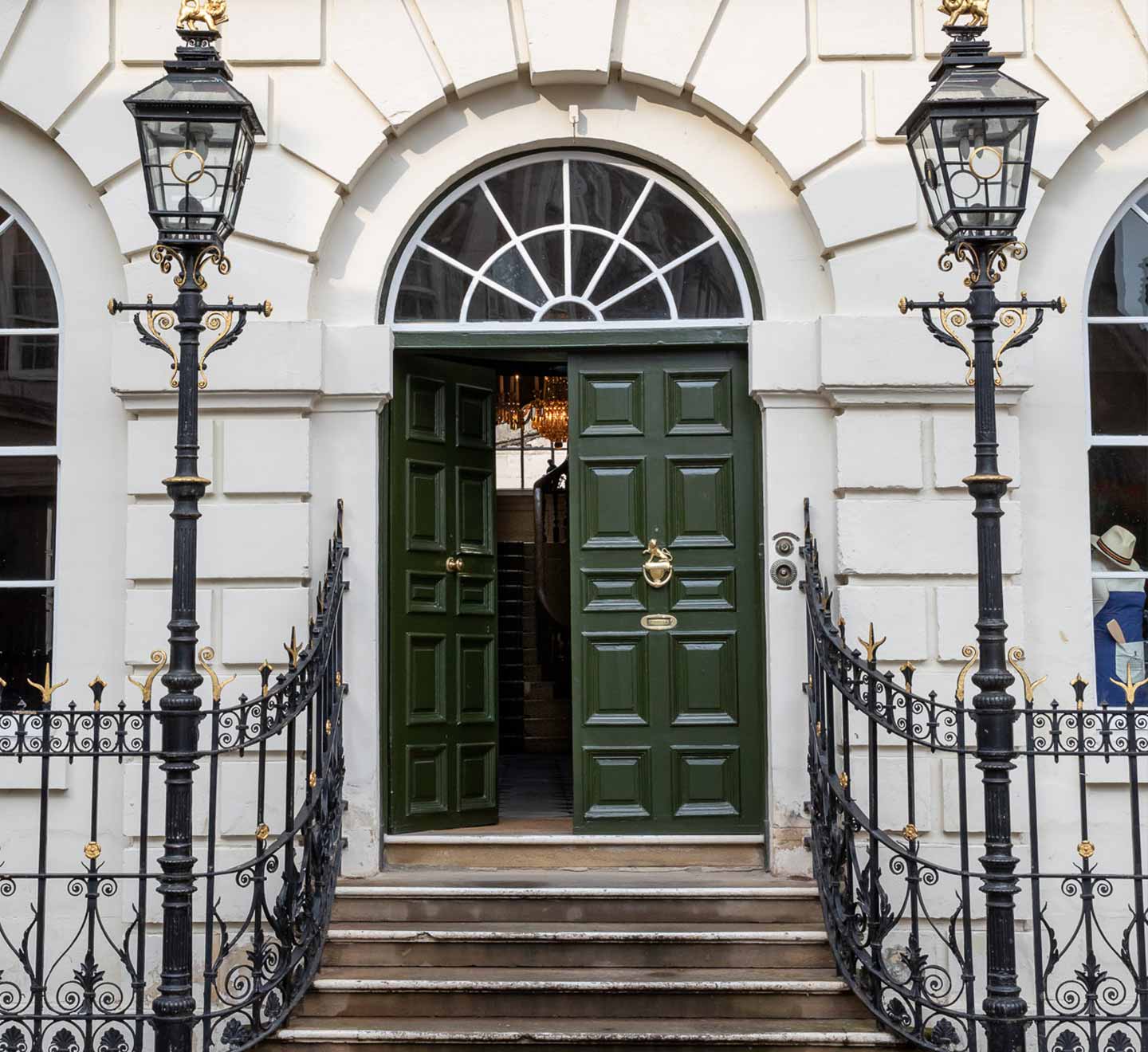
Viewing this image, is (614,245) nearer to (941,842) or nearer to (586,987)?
(941,842)

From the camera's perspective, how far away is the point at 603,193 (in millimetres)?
7762

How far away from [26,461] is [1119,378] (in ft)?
19.1

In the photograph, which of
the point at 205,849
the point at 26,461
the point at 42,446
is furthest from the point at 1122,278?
the point at 26,461

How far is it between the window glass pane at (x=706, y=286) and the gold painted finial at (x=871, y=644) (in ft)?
6.16

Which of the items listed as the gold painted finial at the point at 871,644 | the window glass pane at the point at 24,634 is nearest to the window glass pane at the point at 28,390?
the window glass pane at the point at 24,634

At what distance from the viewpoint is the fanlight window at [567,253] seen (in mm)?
7699

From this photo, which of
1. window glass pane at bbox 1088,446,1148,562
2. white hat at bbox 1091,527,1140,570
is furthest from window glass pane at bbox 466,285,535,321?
white hat at bbox 1091,527,1140,570

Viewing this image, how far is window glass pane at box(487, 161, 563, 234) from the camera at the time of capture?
306 inches

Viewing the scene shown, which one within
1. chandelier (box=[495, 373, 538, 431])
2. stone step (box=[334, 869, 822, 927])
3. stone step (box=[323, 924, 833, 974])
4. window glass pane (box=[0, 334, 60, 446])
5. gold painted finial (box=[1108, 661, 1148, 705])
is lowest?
stone step (box=[323, 924, 833, 974])

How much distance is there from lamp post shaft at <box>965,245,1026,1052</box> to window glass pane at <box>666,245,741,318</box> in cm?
224

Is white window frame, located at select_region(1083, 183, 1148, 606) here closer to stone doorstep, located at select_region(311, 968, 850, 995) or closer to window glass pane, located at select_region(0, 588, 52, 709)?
stone doorstep, located at select_region(311, 968, 850, 995)

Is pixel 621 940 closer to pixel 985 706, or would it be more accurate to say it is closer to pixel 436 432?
pixel 985 706

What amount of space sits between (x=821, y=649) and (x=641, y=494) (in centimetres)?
145

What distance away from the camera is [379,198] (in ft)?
24.9
